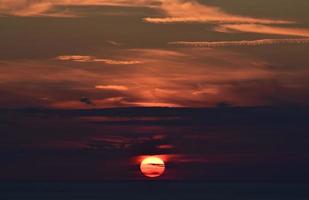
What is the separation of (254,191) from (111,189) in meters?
22.3

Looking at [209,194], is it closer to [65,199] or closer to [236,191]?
[236,191]

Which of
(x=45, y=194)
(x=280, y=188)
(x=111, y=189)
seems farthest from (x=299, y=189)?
(x=45, y=194)

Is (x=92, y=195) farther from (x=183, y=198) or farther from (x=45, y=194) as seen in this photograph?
(x=183, y=198)

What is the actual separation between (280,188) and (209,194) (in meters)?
12.6

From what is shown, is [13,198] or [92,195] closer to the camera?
[13,198]

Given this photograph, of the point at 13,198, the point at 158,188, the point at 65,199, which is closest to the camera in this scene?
the point at 13,198

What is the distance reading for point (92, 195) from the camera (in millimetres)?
130625

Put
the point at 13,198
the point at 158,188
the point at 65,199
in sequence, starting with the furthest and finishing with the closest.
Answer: the point at 158,188
the point at 65,199
the point at 13,198

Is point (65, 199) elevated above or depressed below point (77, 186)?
below

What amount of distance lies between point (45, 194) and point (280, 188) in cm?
3544

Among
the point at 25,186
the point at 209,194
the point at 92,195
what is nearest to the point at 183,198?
the point at 209,194

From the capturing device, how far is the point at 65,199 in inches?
5059

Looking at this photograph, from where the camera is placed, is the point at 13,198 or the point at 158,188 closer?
the point at 13,198

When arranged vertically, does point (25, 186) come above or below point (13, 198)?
above
